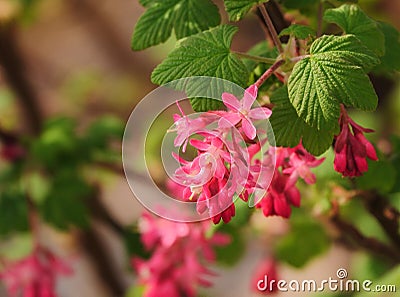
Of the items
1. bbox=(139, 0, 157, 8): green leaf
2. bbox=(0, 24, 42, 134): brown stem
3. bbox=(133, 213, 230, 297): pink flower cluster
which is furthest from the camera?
bbox=(0, 24, 42, 134): brown stem

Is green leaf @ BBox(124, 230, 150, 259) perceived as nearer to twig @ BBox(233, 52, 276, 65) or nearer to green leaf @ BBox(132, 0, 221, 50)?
green leaf @ BBox(132, 0, 221, 50)

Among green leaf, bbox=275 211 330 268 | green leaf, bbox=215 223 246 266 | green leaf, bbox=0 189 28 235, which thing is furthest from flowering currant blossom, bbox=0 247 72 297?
green leaf, bbox=275 211 330 268

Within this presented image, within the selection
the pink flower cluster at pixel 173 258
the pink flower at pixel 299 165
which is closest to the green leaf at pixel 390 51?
the pink flower at pixel 299 165

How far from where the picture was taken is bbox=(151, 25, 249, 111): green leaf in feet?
2.45

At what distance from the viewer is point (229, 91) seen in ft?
2.43

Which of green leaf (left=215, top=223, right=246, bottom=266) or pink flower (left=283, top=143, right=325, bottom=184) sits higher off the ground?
pink flower (left=283, top=143, right=325, bottom=184)

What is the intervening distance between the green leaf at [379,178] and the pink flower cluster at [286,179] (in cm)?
15

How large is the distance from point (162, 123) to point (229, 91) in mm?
1241

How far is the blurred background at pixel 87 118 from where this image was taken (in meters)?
1.51

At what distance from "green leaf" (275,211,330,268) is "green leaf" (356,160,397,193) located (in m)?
0.38

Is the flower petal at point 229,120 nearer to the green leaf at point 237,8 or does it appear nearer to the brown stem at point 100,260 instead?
the green leaf at point 237,8

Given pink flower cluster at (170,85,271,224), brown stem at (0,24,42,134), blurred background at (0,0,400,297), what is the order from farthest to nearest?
brown stem at (0,24,42,134) → blurred background at (0,0,400,297) → pink flower cluster at (170,85,271,224)

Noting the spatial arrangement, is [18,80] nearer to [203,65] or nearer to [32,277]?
[32,277]

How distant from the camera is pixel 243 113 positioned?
73cm
